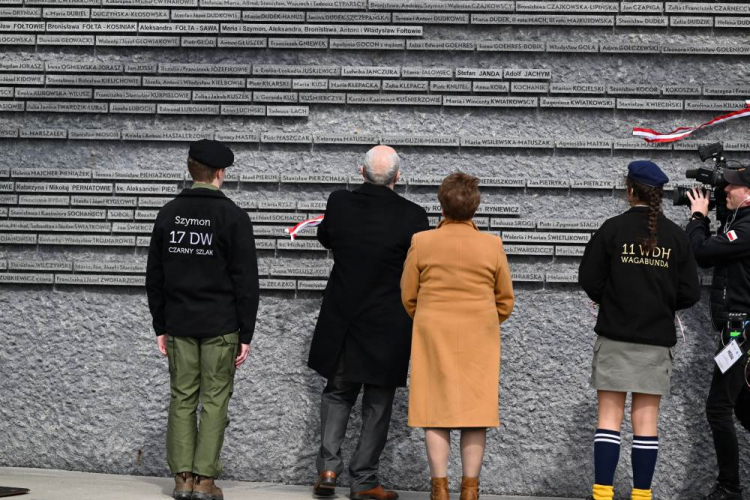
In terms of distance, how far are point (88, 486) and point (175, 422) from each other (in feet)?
2.42

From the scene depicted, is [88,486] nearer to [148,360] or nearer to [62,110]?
[148,360]

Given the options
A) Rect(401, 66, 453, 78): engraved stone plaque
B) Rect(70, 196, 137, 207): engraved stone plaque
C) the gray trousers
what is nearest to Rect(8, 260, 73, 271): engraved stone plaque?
Rect(70, 196, 137, 207): engraved stone plaque

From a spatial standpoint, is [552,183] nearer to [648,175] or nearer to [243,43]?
[648,175]

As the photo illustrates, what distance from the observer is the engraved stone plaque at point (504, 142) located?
6.93m

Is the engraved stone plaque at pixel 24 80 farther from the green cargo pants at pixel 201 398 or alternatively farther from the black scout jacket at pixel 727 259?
the black scout jacket at pixel 727 259

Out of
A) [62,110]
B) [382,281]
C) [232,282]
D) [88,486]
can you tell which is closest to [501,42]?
[382,281]

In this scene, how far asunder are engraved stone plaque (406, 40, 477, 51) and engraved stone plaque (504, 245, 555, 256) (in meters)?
1.22

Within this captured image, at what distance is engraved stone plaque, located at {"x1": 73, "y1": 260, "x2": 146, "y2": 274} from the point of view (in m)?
7.05

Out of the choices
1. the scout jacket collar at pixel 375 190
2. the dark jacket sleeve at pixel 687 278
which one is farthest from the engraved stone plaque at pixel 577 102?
the dark jacket sleeve at pixel 687 278

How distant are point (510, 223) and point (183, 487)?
2392 mm

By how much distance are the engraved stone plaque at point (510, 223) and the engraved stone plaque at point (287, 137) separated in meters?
1.19

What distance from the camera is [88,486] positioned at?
6.40 m

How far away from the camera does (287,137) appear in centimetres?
705

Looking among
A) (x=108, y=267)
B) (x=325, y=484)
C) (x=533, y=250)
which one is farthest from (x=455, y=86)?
(x=325, y=484)
